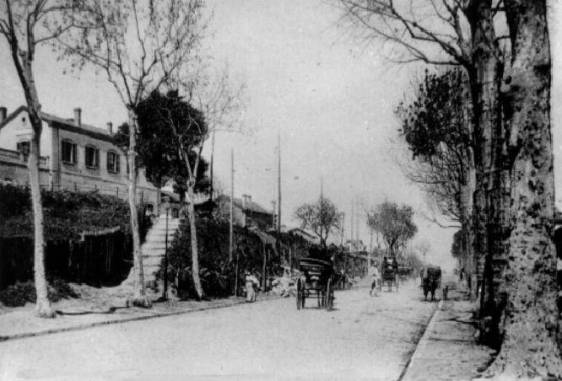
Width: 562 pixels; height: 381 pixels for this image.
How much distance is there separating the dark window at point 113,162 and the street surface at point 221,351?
28.0 m

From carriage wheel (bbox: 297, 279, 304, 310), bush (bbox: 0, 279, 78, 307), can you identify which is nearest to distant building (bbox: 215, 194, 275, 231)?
carriage wheel (bbox: 297, 279, 304, 310)

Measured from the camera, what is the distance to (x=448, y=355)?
8922 mm

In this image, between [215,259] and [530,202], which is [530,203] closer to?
[530,202]

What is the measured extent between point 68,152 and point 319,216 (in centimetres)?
3761

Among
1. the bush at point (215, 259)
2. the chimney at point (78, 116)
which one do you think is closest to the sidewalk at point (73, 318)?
the bush at point (215, 259)

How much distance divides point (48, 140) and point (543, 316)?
33.9m

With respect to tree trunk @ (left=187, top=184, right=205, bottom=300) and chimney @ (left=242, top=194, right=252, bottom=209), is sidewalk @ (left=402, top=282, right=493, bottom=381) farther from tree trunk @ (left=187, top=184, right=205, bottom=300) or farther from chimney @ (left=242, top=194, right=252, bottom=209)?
chimney @ (left=242, top=194, right=252, bottom=209)

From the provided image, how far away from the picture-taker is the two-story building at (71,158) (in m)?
29.9

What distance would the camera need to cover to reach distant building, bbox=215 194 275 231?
61366 mm

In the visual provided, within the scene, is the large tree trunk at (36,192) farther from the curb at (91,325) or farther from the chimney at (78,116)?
the chimney at (78,116)

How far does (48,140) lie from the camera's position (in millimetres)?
34562

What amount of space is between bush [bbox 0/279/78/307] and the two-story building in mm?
13863

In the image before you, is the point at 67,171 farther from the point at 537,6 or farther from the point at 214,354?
the point at 537,6

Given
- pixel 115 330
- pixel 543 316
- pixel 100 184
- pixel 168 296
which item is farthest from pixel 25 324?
pixel 100 184
